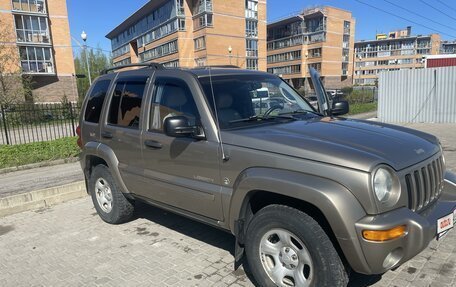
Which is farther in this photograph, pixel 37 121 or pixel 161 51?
pixel 161 51

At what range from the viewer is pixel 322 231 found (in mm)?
2617

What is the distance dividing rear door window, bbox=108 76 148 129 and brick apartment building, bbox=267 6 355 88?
70.0 metres

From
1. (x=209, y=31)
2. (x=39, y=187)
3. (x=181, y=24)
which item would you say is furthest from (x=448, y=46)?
(x=39, y=187)

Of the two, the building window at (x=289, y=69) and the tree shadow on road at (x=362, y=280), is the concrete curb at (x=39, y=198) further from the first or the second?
the building window at (x=289, y=69)

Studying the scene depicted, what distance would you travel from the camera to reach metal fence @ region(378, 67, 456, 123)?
50.8 ft

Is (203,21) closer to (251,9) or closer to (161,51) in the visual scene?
(251,9)

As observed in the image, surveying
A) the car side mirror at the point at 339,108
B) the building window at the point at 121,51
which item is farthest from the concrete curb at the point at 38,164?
the building window at the point at 121,51

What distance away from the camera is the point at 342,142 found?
9.15 feet

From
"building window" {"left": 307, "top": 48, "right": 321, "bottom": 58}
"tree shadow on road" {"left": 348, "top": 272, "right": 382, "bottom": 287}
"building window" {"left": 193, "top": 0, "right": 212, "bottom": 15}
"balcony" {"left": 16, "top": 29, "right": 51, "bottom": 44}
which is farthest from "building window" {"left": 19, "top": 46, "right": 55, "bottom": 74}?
"building window" {"left": 307, "top": 48, "right": 321, "bottom": 58}

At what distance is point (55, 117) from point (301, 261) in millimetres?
16361

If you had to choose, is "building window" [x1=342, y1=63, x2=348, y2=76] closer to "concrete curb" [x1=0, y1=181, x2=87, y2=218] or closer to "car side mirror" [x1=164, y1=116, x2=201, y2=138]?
"concrete curb" [x1=0, y1=181, x2=87, y2=218]

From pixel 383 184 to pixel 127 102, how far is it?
10.3 feet

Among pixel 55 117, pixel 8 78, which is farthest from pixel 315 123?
pixel 8 78

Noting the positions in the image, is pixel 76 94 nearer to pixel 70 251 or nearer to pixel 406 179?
pixel 70 251
